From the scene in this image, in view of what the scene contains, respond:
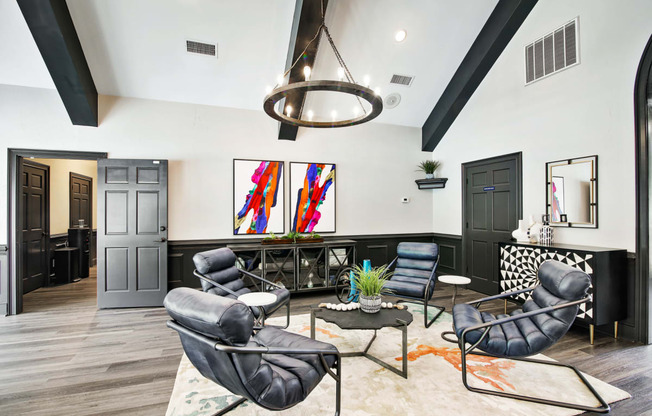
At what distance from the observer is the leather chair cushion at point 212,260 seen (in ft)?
11.2

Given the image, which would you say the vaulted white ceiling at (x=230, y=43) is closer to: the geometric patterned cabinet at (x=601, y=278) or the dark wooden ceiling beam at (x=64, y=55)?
the dark wooden ceiling beam at (x=64, y=55)

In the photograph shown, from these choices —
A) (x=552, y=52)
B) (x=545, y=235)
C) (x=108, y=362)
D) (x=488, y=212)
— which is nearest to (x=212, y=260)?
(x=108, y=362)

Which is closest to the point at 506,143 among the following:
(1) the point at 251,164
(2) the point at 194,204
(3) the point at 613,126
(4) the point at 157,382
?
(3) the point at 613,126

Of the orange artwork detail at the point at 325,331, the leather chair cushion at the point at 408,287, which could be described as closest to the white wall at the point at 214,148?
the leather chair cushion at the point at 408,287

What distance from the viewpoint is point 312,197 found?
544cm

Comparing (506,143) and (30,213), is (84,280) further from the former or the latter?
(506,143)

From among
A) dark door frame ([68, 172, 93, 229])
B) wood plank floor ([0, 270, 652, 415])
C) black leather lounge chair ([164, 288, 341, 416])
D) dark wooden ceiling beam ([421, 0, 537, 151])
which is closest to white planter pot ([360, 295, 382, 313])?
black leather lounge chair ([164, 288, 341, 416])

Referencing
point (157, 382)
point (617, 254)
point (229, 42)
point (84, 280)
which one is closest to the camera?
point (157, 382)

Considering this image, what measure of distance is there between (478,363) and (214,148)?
4.49 meters

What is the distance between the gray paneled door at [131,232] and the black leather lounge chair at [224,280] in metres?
1.50

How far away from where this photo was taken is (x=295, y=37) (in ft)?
12.0

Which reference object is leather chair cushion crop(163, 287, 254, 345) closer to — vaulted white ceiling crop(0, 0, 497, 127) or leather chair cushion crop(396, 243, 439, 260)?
leather chair cushion crop(396, 243, 439, 260)

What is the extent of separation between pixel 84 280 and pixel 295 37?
6090mm

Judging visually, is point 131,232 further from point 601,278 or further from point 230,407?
point 601,278
